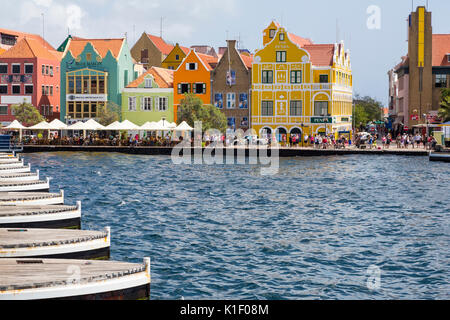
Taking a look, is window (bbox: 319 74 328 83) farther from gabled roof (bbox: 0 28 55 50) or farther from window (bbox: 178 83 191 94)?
gabled roof (bbox: 0 28 55 50)

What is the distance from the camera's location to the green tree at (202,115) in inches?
3752

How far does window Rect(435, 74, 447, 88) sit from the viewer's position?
112 m

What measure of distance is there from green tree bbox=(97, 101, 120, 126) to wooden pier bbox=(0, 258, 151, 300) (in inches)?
3294

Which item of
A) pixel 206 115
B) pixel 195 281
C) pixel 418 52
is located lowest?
pixel 195 281

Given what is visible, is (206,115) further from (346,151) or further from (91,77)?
(91,77)

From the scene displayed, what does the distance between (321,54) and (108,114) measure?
31.0 metres

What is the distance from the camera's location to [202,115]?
9531 cm

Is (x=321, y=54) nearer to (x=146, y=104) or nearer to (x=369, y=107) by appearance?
(x=146, y=104)

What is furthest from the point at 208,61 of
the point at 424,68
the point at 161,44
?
the point at 161,44

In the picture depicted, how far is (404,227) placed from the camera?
124 ft

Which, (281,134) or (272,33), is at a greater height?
(272,33)

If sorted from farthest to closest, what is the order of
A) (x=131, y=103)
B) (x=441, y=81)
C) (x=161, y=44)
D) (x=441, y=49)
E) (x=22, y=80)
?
(x=161, y=44), (x=22, y=80), (x=441, y=49), (x=441, y=81), (x=131, y=103)

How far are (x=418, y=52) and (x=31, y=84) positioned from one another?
6063 centimetres
